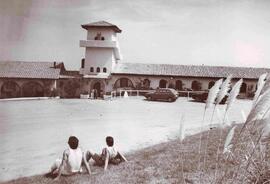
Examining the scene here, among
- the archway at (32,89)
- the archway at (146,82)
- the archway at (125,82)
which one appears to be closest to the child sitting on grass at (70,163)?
the archway at (125,82)

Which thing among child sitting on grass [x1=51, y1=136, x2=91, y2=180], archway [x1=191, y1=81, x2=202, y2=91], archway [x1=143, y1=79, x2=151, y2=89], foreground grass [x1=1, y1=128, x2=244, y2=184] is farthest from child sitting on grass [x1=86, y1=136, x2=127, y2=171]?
archway [x1=143, y1=79, x2=151, y2=89]

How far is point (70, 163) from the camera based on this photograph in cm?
344

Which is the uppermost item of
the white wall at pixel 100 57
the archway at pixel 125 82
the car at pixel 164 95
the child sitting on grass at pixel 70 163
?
the white wall at pixel 100 57

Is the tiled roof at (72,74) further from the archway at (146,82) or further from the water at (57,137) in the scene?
the water at (57,137)

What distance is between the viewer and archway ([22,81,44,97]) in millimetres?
14902

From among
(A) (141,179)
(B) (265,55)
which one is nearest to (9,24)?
(A) (141,179)

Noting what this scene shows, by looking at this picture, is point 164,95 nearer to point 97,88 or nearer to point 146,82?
point 97,88

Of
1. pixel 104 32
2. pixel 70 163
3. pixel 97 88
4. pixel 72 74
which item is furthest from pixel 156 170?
pixel 72 74

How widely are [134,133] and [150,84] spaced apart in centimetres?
1051

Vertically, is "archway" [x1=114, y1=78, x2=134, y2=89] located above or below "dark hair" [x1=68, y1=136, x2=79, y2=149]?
above

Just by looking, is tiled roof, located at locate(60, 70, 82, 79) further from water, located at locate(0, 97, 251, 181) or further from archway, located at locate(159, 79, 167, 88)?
water, located at locate(0, 97, 251, 181)

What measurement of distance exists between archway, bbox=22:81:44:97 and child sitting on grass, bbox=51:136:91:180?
454 inches

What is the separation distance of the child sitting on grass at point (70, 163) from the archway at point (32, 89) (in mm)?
11527

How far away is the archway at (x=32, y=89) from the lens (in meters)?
14.9
